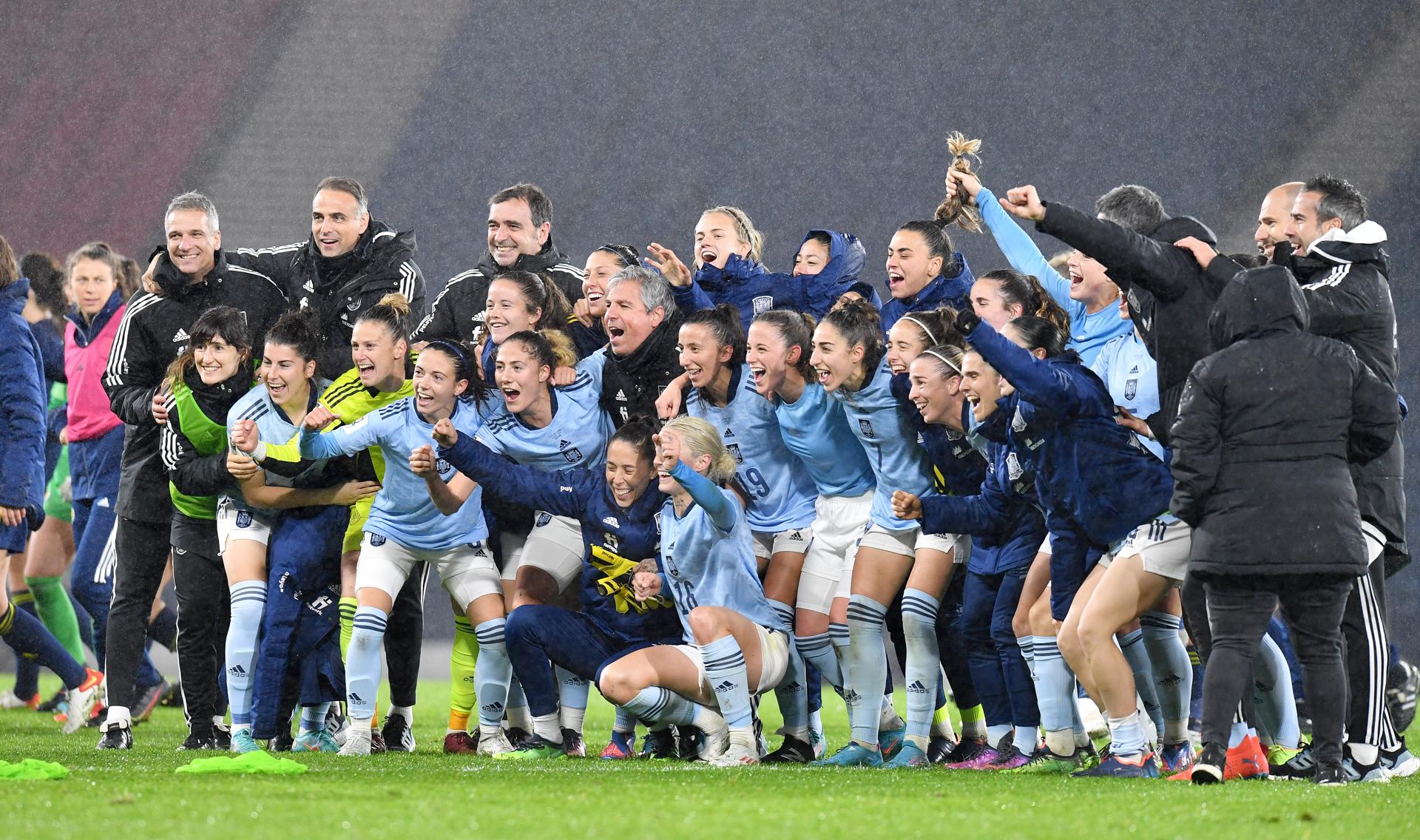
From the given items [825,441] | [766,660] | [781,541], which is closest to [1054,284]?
[825,441]

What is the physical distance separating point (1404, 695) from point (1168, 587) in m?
1.69

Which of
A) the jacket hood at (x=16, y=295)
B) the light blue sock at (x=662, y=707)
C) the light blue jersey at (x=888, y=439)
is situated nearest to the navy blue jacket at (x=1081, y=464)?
the light blue jersey at (x=888, y=439)

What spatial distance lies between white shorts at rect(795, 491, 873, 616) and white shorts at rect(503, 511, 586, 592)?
710 mm

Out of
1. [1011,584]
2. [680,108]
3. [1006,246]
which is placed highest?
[680,108]

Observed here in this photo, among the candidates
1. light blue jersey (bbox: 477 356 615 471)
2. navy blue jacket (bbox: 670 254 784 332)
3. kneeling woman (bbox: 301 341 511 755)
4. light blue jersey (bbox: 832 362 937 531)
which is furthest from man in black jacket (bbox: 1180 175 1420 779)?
kneeling woman (bbox: 301 341 511 755)

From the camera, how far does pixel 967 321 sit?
385 centimetres

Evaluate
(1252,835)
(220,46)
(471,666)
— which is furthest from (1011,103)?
(1252,835)

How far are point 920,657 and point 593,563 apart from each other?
1029 millimetres

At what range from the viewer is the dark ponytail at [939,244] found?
5234 mm

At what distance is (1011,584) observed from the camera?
451cm

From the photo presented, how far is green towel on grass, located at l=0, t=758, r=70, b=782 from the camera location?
3.84m

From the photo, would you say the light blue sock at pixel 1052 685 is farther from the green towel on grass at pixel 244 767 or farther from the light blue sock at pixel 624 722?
the green towel on grass at pixel 244 767

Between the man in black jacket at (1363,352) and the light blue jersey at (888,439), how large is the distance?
100cm

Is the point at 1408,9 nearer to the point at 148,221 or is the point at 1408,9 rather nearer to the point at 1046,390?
the point at 1046,390
